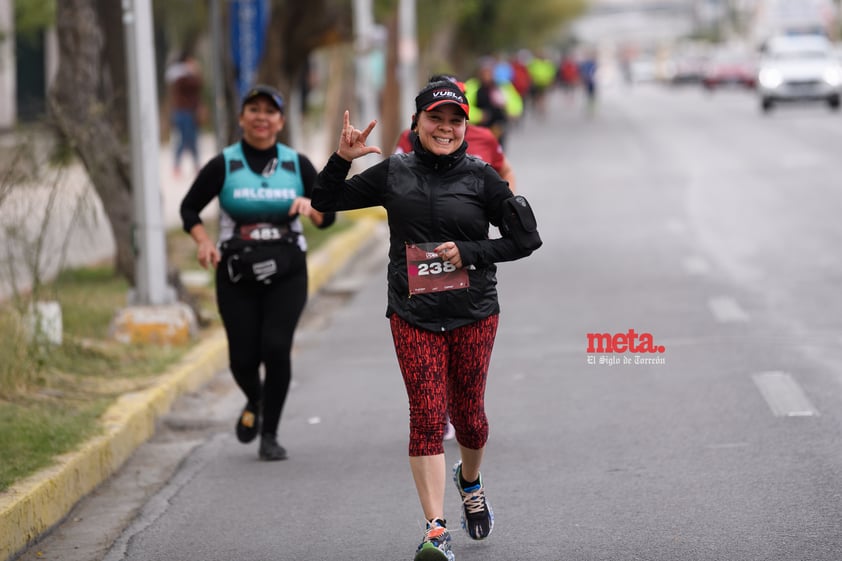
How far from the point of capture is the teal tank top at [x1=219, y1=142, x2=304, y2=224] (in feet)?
25.3

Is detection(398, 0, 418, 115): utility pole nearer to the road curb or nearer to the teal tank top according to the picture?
the road curb

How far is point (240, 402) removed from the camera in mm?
9562

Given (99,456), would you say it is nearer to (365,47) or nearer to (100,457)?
(100,457)

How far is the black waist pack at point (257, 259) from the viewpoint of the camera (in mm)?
7660

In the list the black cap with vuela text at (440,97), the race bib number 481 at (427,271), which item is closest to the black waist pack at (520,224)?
the race bib number 481 at (427,271)

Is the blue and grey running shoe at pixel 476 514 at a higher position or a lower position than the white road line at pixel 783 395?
higher

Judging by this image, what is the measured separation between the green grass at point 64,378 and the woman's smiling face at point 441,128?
7.62ft

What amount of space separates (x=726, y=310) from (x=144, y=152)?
453cm

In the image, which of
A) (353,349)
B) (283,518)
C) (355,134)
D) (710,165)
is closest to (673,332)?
(353,349)

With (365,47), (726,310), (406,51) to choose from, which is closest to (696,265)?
(726,310)

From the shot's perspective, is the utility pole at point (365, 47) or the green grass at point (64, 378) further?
the utility pole at point (365, 47)

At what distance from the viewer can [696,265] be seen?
581 inches

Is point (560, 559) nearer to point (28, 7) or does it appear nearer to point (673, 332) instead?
point (673, 332)

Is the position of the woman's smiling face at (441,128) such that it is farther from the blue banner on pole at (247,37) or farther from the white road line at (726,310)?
the blue banner on pole at (247,37)
